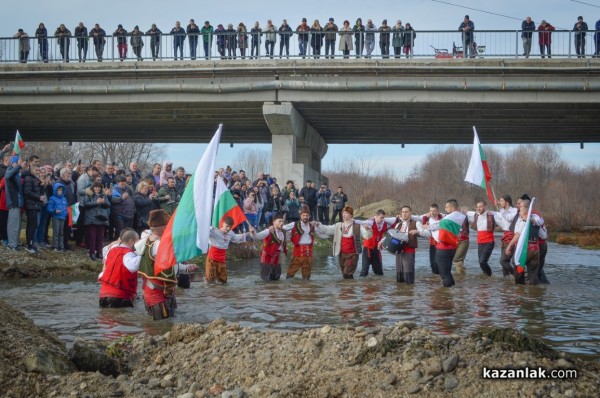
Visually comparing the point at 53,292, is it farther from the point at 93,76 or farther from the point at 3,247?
the point at 93,76

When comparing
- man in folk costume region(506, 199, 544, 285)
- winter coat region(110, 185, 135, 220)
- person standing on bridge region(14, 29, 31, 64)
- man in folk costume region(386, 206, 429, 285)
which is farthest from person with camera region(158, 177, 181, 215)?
person standing on bridge region(14, 29, 31, 64)

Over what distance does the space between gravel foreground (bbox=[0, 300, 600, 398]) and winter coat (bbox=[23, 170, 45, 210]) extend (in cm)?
870

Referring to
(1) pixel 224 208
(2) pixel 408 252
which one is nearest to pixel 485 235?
(2) pixel 408 252

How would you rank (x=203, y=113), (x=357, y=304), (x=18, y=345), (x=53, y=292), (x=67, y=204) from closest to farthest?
(x=18, y=345), (x=357, y=304), (x=53, y=292), (x=67, y=204), (x=203, y=113)

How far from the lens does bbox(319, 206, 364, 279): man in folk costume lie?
1675 cm

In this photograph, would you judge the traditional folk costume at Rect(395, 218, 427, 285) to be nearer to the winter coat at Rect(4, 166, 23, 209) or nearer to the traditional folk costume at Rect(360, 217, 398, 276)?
the traditional folk costume at Rect(360, 217, 398, 276)

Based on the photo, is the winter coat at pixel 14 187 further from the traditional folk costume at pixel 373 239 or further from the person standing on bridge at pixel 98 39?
the person standing on bridge at pixel 98 39

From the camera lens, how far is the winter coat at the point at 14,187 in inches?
609

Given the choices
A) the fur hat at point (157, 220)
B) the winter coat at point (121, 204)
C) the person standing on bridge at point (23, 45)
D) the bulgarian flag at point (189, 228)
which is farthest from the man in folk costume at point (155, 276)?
the person standing on bridge at point (23, 45)

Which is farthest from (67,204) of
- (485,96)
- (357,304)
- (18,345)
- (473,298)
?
(485,96)

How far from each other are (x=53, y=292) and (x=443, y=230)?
7608 mm

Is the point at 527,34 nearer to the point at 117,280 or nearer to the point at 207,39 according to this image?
the point at 207,39

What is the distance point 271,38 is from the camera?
91.5 ft

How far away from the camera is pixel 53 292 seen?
Result: 13.1 meters
